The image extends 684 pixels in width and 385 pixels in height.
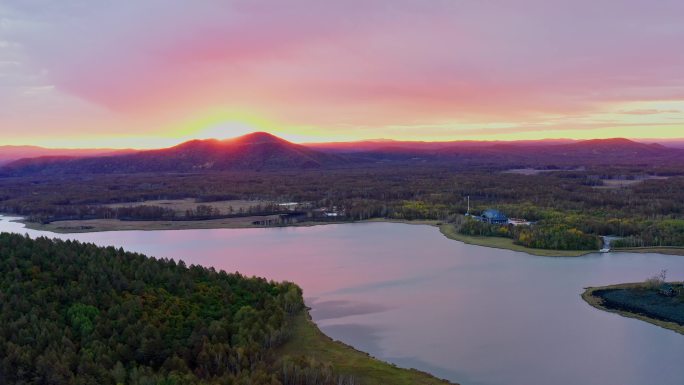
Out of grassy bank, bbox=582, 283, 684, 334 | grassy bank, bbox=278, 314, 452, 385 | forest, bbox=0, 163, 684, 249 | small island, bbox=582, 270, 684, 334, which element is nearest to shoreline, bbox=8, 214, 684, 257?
forest, bbox=0, 163, 684, 249

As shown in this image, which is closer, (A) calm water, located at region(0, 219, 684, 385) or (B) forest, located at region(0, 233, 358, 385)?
(B) forest, located at region(0, 233, 358, 385)

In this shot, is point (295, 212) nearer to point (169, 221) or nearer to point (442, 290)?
point (169, 221)

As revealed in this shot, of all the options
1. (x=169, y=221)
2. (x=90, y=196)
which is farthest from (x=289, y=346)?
(x=90, y=196)

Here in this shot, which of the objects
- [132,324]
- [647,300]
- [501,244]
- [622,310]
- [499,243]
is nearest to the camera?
[132,324]

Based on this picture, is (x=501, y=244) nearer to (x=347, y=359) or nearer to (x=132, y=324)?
(x=347, y=359)

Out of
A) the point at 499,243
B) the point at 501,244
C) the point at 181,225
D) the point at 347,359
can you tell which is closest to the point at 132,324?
the point at 347,359

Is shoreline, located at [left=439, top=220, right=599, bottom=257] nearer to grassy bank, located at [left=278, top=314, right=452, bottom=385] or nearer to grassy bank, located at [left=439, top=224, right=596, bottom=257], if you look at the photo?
grassy bank, located at [left=439, top=224, right=596, bottom=257]
